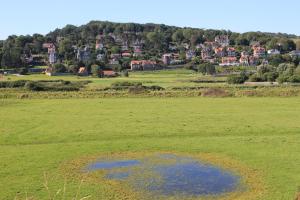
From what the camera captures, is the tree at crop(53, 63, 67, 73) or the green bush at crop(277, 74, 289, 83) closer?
the green bush at crop(277, 74, 289, 83)

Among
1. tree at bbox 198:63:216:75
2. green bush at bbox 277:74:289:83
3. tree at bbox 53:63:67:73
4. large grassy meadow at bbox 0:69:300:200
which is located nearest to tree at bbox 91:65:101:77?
tree at bbox 53:63:67:73

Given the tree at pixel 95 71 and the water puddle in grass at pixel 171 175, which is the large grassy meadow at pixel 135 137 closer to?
the water puddle in grass at pixel 171 175

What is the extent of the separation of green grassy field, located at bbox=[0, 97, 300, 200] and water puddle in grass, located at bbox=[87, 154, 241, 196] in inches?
63.4

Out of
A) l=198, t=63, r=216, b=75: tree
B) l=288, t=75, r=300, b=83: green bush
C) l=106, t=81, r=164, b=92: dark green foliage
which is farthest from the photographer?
l=198, t=63, r=216, b=75: tree

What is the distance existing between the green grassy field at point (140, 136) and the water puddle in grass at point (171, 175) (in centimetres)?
161

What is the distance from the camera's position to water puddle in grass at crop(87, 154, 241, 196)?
1941 centimetres

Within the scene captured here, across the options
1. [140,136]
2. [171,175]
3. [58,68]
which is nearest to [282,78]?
[58,68]

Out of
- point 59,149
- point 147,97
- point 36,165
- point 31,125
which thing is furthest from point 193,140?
point 147,97

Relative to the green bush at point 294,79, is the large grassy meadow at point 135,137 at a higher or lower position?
higher

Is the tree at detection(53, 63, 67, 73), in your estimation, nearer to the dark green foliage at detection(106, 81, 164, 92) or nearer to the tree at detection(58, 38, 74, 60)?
the tree at detection(58, 38, 74, 60)

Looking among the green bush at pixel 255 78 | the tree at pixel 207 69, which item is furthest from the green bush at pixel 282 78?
the tree at pixel 207 69

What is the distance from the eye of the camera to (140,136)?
105 feet

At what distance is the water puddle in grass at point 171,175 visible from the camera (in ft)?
63.7

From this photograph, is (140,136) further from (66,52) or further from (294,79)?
(66,52)
